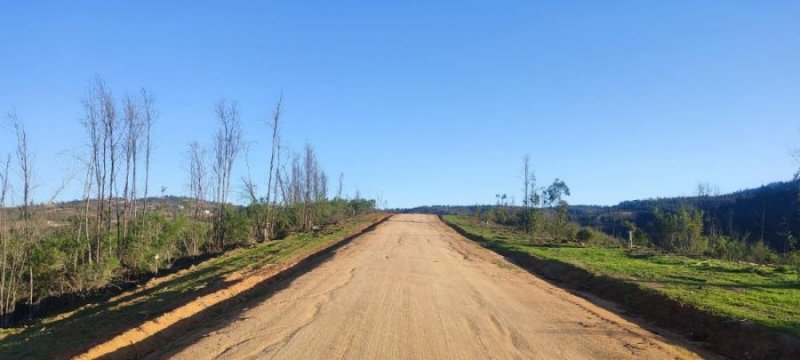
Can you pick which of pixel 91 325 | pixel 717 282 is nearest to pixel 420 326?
pixel 91 325

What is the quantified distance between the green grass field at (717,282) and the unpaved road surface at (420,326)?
2.10 metres

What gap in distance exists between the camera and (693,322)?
11.0 metres

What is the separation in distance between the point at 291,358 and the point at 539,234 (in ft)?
137

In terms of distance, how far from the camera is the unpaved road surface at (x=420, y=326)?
805 centimetres

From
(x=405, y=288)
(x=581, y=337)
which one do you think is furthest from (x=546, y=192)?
(x=581, y=337)

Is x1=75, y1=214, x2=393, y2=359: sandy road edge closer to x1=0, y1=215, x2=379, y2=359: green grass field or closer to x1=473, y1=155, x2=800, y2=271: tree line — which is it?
x1=0, y1=215, x2=379, y2=359: green grass field

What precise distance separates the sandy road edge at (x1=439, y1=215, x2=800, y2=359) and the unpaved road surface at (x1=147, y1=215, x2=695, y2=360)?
3.23 feet

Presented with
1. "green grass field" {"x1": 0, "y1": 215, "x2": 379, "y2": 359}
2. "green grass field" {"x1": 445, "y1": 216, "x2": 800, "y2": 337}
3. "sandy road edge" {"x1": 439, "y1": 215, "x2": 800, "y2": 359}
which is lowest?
"green grass field" {"x1": 0, "y1": 215, "x2": 379, "y2": 359}

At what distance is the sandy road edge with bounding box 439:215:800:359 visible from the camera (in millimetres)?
8883

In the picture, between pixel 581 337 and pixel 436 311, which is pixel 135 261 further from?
pixel 581 337

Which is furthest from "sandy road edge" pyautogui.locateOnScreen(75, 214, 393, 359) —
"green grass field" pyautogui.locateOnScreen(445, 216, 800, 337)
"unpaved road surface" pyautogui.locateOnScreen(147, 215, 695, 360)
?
"green grass field" pyautogui.locateOnScreen(445, 216, 800, 337)

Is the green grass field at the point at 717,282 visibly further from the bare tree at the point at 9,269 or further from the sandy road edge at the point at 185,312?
the bare tree at the point at 9,269

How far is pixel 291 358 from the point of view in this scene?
24.6 feet

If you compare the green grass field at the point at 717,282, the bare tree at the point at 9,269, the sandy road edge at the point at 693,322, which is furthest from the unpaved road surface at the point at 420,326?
the bare tree at the point at 9,269
